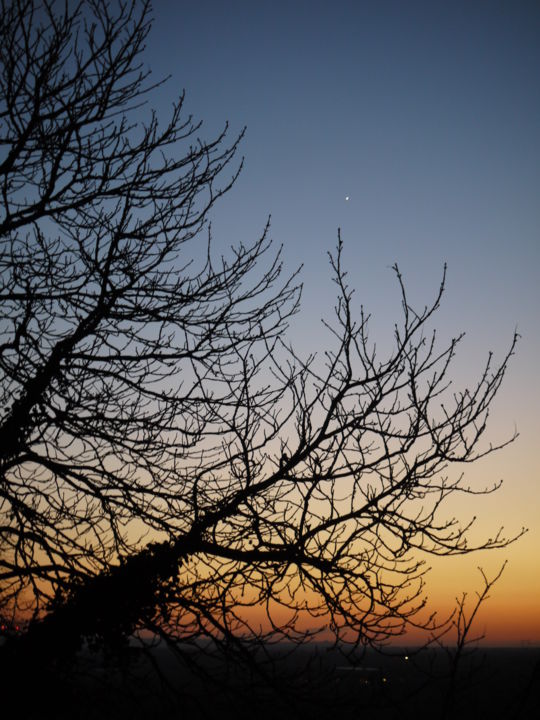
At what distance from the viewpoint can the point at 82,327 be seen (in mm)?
4555

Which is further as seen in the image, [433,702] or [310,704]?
[433,702]

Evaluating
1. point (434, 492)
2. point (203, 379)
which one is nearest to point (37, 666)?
point (203, 379)

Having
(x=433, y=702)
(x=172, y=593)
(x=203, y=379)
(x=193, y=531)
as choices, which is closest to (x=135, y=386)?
(x=203, y=379)

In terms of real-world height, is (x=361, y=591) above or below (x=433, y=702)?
above

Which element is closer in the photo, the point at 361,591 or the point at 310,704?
the point at 310,704

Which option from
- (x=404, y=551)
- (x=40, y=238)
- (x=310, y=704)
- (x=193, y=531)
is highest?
(x=40, y=238)

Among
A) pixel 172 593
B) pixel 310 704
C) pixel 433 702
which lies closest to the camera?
pixel 310 704

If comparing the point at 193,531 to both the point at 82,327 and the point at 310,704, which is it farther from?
the point at 82,327

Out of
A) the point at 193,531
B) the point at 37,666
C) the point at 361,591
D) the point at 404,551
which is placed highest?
the point at 193,531

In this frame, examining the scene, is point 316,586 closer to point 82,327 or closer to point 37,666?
point 37,666

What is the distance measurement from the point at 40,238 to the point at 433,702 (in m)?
78.5

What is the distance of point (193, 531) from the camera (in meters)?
4.01

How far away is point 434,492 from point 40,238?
3.96 metres

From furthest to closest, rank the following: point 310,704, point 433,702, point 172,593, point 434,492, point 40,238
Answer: point 433,702
point 40,238
point 434,492
point 172,593
point 310,704
